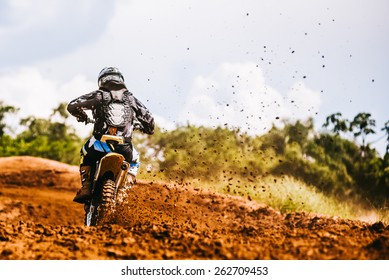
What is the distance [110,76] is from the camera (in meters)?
4.89

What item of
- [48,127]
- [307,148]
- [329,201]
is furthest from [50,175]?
[48,127]

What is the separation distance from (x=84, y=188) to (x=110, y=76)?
4.05 feet

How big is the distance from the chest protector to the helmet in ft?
0.41

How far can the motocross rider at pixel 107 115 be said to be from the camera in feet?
15.3

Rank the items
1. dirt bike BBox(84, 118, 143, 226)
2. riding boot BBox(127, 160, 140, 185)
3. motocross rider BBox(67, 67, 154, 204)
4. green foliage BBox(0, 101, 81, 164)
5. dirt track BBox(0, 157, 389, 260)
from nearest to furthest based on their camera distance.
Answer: dirt track BBox(0, 157, 389, 260), dirt bike BBox(84, 118, 143, 226), motocross rider BBox(67, 67, 154, 204), riding boot BBox(127, 160, 140, 185), green foliage BBox(0, 101, 81, 164)

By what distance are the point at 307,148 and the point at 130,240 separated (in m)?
14.8

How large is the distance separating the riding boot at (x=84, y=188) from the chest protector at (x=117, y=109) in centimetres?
53

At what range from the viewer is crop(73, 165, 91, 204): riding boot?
4551 mm

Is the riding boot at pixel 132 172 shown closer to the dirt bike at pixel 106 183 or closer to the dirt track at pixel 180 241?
the dirt bike at pixel 106 183

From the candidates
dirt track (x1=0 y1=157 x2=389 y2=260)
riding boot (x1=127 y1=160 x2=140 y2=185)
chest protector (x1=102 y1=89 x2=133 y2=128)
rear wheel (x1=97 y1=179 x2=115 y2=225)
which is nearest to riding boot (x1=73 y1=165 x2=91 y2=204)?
rear wheel (x1=97 y1=179 x2=115 y2=225)

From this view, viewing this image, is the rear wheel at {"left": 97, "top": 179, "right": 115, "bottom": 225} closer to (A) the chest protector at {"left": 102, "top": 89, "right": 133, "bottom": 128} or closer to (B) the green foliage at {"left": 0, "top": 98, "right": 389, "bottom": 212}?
(A) the chest protector at {"left": 102, "top": 89, "right": 133, "bottom": 128}

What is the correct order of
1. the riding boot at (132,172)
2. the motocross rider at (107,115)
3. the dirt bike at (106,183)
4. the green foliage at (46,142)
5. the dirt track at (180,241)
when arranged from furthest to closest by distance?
the green foliage at (46,142) < the riding boot at (132,172) < the motocross rider at (107,115) < the dirt bike at (106,183) < the dirt track at (180,241)

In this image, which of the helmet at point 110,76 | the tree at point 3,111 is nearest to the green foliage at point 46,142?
the tree at point 3,111
